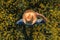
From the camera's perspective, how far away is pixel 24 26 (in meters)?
2.92

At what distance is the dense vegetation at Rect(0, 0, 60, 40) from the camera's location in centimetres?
286

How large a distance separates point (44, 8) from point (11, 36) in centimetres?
50

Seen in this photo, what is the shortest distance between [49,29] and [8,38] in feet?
1.57

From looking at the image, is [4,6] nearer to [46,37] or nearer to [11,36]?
[11,36]

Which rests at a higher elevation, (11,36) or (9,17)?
(9,17)

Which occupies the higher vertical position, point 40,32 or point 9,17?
point 9,17

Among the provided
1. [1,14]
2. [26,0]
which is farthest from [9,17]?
[26,0]

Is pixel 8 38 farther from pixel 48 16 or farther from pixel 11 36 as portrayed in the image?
pixel 48 16

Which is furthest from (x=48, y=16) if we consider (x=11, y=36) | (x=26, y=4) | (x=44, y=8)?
(x=11, y=36)

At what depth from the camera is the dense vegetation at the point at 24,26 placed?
2.86 metres

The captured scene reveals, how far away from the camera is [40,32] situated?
2.88m

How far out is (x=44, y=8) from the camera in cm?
292

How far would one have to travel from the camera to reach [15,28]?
9.52 feet

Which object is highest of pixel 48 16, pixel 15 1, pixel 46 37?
pixel 15 1
